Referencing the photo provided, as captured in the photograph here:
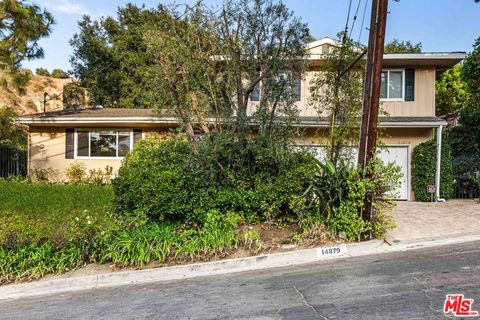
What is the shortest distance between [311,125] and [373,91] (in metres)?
4.38

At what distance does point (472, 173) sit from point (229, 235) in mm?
10143

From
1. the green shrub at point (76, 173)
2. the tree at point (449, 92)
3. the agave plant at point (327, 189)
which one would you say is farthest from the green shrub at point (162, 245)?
the tree at point (449, 92)

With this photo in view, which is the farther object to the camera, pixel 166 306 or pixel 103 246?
pixel 103 246

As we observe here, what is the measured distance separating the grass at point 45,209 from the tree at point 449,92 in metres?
23.6

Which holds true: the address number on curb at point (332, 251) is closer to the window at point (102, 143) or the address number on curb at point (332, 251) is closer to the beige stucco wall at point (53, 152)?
the beige stucco wall at point (53, 152)

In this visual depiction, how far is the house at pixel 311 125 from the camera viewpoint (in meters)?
12.5

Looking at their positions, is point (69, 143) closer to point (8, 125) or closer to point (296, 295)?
point (8, 125)

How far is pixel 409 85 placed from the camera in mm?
13211

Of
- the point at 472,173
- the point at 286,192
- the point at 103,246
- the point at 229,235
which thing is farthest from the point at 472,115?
the point at 103,246

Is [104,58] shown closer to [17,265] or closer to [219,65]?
[219,65]

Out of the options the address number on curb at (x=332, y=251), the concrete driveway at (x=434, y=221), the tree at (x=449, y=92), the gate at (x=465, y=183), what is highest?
the tree at (x=449, y=92)

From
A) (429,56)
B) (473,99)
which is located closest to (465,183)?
(473,99)

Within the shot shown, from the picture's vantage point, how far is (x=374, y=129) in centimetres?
702

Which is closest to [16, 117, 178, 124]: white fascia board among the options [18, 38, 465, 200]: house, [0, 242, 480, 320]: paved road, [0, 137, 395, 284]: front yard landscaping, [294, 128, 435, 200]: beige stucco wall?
[18, 38, 465, 200]: house
